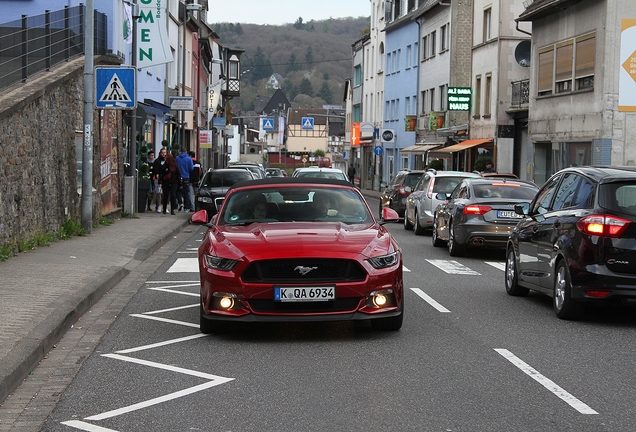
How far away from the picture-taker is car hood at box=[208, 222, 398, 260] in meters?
7.68

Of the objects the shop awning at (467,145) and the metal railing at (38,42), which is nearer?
the metal railing at (38,42)

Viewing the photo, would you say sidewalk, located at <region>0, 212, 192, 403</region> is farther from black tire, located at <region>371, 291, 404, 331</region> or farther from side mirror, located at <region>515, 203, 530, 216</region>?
side mirror, located at <region>515, 203, 530, 216</region>

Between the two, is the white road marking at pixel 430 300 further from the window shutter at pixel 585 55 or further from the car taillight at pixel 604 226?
the window shutter at pixel 585 55

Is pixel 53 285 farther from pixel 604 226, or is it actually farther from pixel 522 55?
pixel 522 55

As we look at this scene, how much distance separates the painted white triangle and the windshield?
978 centimetres

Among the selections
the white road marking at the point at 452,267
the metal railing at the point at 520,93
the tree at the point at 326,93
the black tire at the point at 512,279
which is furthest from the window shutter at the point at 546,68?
the tree at the point at 326,93

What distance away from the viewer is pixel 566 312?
907 cm

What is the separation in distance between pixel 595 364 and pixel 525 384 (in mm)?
1030

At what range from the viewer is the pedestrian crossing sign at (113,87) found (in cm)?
1825

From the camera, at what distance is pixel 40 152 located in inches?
588

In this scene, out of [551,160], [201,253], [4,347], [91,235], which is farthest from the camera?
[551,160]

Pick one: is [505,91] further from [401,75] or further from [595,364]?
[595,364]

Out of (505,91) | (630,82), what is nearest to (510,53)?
(505,91)

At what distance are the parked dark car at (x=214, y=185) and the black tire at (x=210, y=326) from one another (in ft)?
52.3
